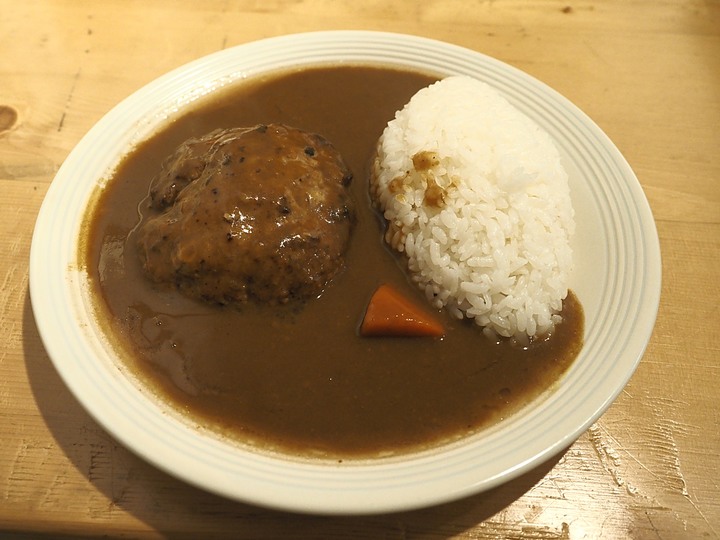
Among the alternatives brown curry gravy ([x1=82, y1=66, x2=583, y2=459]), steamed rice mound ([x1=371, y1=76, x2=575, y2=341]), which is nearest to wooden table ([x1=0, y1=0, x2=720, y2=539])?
brown curry gravy ([x1=82, y1=66, x2=583, y2=459])

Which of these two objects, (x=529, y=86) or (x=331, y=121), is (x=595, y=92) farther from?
(x=331, y=121)

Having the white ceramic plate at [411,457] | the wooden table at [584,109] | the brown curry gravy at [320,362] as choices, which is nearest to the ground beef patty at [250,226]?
the brown curry gravy at [320,362]

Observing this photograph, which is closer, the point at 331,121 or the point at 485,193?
the point at 485,193

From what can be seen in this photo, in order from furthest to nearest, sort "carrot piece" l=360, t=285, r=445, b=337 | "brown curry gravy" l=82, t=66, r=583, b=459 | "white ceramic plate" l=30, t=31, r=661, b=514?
"carrot piece" l=360, t=285, r=445, b=337
"brown curry gravy" l=82, t=66, r=583, b=459
"white ceramic plate" l=30, t=31, r=661, b=514

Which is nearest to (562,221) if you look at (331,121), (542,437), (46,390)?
(542,437)

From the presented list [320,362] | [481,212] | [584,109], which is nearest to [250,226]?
[320,362]

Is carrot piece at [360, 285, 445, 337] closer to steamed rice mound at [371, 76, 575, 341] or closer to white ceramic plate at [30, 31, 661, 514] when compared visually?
steamed rice mound at [371, 76, 575, 341]
